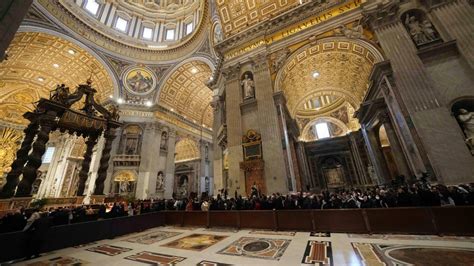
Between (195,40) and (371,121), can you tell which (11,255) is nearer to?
(371,121)

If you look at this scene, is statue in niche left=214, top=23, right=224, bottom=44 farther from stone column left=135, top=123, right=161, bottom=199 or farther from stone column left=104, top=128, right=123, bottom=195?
stone column left=104, top=128, right=123, bottom=195

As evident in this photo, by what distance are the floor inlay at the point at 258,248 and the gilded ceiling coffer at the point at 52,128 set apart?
33.7ft

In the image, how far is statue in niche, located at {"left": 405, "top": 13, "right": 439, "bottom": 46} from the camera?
778cm

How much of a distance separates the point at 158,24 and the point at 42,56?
1192 centimetres

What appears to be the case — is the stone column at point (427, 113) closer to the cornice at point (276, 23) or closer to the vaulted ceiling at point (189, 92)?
the cornice at point (276, 23)

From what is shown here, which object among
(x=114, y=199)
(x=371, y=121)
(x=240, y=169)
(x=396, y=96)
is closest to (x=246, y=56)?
(x=240, y=169)

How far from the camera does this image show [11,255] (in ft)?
13.7

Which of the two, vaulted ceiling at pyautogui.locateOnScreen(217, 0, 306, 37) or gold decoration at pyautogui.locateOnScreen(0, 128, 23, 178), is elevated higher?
vaulted ceiling at pyautogui.locateOnScreen(217, 0, 306, 37)

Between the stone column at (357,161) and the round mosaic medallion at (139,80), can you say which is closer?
the stone column at (357,161)

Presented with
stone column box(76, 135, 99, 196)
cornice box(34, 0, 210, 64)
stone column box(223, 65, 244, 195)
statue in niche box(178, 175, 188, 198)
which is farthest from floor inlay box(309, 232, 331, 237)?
statue in niche box(178, 175, 188, 198)

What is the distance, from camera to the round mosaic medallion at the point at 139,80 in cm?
1961

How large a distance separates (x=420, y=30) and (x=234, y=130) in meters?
9.86

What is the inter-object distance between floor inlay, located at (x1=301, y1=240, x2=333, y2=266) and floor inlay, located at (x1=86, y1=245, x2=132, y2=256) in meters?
4.37

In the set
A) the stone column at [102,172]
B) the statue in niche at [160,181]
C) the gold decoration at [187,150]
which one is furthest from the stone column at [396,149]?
the gold decoration at [187,150]
